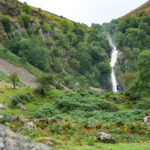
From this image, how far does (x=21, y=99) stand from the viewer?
34281 mm

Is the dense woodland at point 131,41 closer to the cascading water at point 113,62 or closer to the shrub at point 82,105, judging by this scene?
the cascading water at point 113,62

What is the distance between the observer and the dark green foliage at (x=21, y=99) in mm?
32725

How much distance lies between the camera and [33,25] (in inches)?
4269

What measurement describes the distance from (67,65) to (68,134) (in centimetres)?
9333

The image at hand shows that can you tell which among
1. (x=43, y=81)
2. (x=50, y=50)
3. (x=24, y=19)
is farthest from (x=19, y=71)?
(x=24, y=19)

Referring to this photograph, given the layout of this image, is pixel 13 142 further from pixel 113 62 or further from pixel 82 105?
pixel 113 62

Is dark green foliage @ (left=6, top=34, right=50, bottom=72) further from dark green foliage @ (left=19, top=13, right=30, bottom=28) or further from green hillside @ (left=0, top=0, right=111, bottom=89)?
dark green foliage @ (left=19, top=13, right=30, bottom=28)

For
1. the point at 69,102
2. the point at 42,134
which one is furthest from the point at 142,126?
the point at 69,102

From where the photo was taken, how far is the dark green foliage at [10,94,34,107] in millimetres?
32725

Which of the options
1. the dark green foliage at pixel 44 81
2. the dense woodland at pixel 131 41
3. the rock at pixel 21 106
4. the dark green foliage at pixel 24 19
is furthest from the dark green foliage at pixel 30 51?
the rock at pixel 21 106

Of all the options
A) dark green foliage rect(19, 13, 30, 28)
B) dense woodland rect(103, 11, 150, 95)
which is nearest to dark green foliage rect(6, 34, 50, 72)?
dark green foliage rect(19, 13, 30, 28)

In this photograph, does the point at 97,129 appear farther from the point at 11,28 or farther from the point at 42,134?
the point at 11,28

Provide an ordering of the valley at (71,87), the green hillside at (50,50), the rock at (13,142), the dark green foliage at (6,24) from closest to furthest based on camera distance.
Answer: the rock at (13,142) → the valley at (71,87) → the green hillside at (50,50) → the dark green foliage at (6,24)

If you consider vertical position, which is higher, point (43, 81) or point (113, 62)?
point (113, 62)
